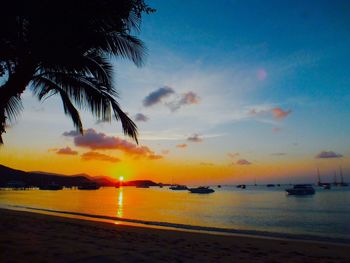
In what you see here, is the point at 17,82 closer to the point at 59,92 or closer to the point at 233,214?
the point at 59,92

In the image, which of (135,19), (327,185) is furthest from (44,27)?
(327,185)

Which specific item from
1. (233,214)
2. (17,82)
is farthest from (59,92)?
(233,214)

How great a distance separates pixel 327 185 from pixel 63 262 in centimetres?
17327

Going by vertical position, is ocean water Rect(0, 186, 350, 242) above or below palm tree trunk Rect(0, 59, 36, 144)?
below

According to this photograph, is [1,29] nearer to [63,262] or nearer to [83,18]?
[83,18]

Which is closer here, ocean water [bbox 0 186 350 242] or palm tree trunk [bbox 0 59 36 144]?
palm tree trunk [bbox 0 59 36 144]

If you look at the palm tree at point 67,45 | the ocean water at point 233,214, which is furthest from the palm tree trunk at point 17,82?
the ocean water at point 233,214

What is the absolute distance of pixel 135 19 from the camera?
6.38 metres

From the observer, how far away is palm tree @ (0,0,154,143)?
4.72 meters

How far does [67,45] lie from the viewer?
5.26 metres

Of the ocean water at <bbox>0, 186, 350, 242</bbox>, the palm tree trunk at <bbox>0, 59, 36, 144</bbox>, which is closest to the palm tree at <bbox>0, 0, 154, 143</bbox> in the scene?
the palm tree trunk at <bbox>0, 59, 36, 144</bbox>

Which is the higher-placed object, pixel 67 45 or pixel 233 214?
pixel 67 45

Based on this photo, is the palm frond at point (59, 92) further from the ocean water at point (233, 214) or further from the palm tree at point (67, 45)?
the ocean water at point (233, 214)

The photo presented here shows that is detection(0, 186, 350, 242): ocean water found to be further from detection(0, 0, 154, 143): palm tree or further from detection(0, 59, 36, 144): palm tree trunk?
detection(0, 59, 36, 144): palm tree trunk
